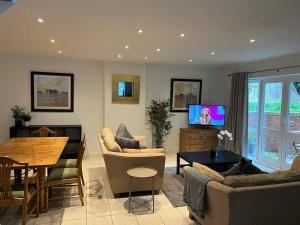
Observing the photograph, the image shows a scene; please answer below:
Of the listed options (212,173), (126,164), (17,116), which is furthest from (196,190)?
(17,116)

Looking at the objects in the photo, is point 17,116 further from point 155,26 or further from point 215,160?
point 215,160

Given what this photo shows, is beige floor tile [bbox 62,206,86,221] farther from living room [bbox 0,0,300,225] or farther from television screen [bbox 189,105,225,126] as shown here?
television screen [bbox 189,105,225,126]

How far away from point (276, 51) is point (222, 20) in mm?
2190

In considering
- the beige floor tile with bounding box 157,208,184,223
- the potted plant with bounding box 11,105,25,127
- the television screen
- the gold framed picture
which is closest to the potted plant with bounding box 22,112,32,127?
the potted plant with bounding box 11,105,25,127

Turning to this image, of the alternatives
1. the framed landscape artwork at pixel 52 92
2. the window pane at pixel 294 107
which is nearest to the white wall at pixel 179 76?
the window pane at pixel 294 107

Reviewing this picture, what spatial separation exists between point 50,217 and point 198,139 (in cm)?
400

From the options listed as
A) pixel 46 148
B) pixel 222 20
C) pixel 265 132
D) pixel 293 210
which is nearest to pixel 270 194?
pixel 293 210

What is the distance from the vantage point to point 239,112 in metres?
5.49

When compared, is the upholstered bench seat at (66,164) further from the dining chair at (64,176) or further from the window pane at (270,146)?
the window pane at (270,146)

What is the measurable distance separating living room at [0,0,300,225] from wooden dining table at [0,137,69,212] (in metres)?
0.40

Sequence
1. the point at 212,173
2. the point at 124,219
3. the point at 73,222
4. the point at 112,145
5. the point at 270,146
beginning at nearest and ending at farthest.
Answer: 1. the point at 212,173
2. the point at 73,222
3. the point at 124,219
4. the point at 112,145
5. the point at 270,146

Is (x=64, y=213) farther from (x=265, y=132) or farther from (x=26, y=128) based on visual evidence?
(x=265, y=132)

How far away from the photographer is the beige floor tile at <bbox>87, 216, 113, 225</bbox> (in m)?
2.79

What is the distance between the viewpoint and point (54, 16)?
256 centimetres
